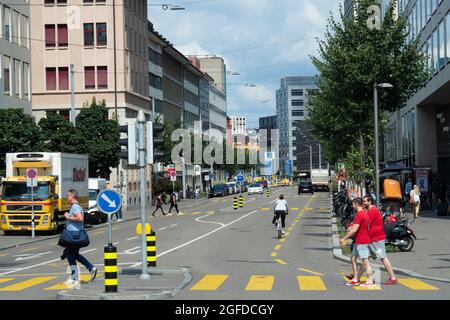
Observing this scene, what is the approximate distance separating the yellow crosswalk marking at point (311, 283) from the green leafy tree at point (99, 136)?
3899 centimetres

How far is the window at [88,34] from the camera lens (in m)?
71.9

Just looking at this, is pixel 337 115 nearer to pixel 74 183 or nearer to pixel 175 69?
pixel 74 183

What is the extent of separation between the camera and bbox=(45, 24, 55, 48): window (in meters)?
71.9

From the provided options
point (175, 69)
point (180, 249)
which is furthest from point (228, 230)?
point (175, 69)

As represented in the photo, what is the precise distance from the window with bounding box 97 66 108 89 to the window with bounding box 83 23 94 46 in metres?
2.33

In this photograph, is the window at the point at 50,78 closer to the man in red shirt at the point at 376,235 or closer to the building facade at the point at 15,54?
the building facade at the point at 15,54

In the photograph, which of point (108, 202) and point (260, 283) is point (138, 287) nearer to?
point (108, 202)

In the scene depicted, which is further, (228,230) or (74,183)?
(74,183)

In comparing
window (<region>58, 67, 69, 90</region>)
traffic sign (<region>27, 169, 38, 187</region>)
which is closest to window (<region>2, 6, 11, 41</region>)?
window (<region>58, 67, 69, 90</region>)

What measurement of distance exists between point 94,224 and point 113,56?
25622 millimetres

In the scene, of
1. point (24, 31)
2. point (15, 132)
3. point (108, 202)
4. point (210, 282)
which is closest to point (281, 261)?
point (210, 282)

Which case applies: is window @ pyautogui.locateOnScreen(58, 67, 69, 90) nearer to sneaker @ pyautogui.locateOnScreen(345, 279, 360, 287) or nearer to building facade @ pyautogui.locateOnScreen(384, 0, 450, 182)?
building facade @ pyautogui.locateOnScreen(384, 0, 450, 182)

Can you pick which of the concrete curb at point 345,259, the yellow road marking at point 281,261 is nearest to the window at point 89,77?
the concrete curb at point 345,259

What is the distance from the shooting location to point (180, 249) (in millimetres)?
27328
